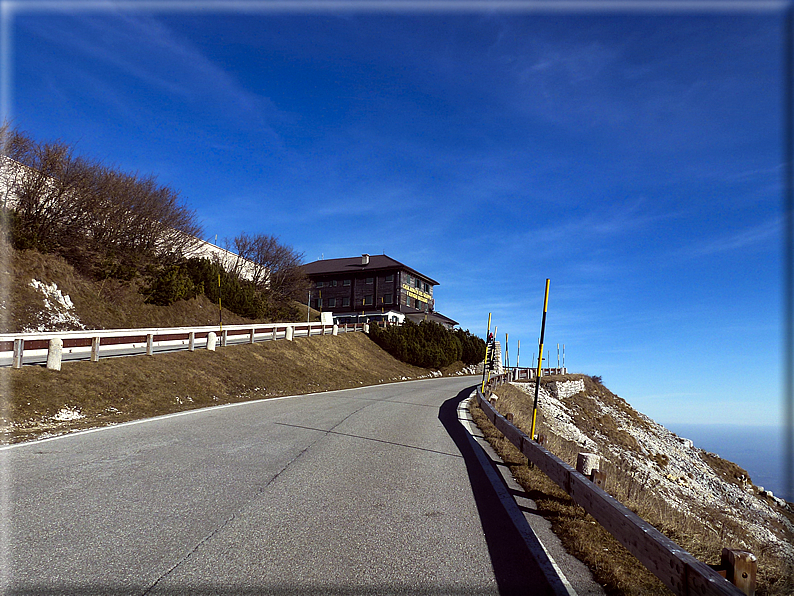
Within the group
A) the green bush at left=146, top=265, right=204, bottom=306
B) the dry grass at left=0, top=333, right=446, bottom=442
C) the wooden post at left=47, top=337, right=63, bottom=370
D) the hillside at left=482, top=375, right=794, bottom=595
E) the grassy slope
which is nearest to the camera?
the hillside at left=482, top=375, right=794, bottom=595

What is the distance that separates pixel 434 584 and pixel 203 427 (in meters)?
8.38

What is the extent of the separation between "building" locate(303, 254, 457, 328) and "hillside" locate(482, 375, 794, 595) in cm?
2454

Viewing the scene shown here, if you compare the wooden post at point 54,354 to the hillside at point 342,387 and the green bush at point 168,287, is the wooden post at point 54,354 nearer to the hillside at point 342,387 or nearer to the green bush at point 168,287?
the hillside at point 342,387

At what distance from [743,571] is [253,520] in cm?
428

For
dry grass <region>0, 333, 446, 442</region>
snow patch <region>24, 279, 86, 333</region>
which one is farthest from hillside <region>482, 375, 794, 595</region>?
snow patch <region>24, 279, 86, 333</region>

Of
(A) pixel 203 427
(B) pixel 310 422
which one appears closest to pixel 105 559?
(A) pixel 203 427

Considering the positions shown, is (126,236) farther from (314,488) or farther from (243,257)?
(314,488)

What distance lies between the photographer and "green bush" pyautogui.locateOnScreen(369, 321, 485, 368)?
46.0 m

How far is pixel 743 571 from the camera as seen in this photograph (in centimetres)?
345

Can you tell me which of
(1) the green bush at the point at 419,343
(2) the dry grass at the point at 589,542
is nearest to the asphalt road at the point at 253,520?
(2) the dry grass at the point at 589,542

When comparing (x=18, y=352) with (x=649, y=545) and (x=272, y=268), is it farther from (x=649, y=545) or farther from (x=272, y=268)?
(x=272, y=268)

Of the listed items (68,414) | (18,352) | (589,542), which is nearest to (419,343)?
(18,352)

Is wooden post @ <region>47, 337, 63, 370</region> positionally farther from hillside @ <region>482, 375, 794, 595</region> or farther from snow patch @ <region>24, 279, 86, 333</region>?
hillside @ <region>482, 375, 794, 595</region>

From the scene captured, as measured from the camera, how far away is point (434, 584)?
3.95 meters
